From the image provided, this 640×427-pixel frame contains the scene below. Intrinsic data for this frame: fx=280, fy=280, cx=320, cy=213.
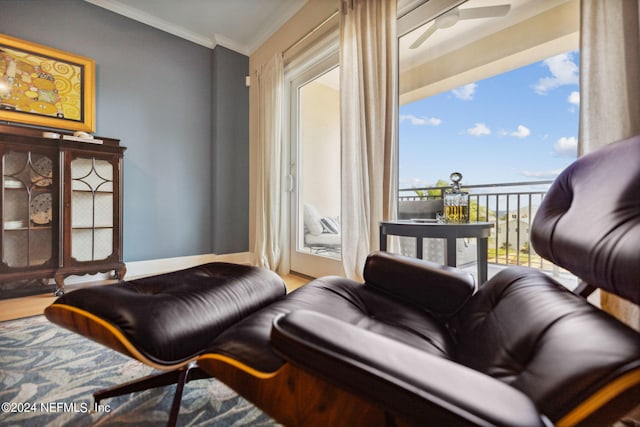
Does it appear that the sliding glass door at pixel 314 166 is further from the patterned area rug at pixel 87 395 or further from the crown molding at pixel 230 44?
the patterned area rug at pixel 87 395

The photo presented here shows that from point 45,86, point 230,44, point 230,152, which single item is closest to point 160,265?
point 230,152

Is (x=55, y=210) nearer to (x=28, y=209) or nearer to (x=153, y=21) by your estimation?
(x=28, y=209)

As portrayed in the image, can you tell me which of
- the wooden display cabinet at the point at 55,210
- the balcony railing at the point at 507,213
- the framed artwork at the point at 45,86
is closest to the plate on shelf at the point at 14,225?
the wooden display cabinet at the point at 55,210

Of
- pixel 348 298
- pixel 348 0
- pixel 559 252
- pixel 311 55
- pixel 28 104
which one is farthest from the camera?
pixel 311 55

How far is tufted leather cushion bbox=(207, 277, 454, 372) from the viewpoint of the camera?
23.4 inches

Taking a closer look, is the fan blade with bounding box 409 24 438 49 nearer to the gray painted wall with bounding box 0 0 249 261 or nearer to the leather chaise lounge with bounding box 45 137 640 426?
the leather chaise lounge with bounding box 45 137 640 426

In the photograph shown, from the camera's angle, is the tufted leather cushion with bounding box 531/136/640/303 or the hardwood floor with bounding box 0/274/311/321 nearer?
the tufted leather cushion with bounding box 531/136/640/303

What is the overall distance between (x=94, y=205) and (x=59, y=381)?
5.39ft

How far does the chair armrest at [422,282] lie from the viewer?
852mm

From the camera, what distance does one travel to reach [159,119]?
291 cm

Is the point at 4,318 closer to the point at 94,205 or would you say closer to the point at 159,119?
the point at 94,205

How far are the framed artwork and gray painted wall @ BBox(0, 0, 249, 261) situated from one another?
118 mm

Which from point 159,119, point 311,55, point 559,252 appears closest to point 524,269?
point 559,252

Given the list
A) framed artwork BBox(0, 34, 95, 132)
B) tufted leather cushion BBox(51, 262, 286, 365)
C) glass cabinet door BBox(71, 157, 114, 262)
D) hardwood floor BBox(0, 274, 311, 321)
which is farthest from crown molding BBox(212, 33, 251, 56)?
tufted leather cushion BBox(51, 262, 286, 365)
